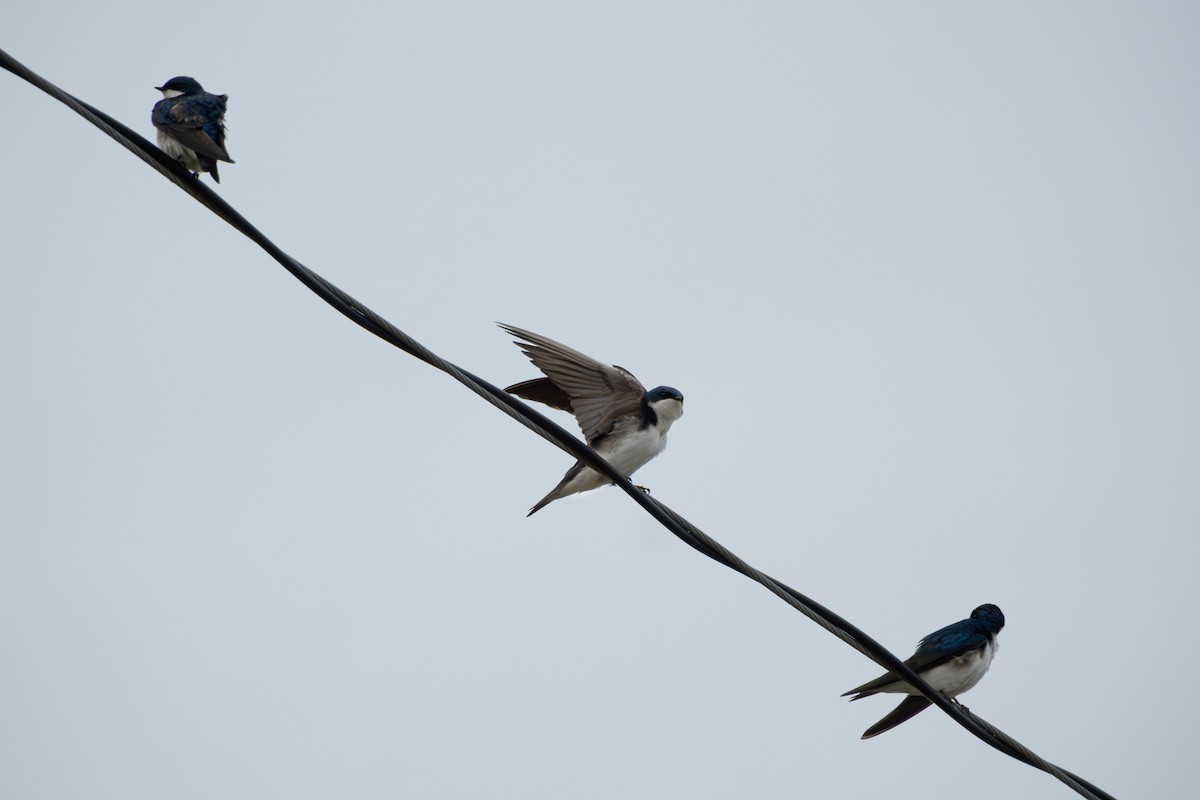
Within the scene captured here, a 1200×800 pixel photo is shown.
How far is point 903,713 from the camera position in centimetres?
632

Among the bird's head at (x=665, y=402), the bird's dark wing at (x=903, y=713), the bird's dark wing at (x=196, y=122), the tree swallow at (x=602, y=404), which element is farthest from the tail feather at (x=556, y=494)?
the bird's dark wing at (x=196, y=122)

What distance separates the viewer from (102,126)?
360 cm

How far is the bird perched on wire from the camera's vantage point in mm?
5727

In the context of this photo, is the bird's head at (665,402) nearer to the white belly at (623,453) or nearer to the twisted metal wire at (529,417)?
the white belly at (623,453)

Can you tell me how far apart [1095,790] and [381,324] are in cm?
292

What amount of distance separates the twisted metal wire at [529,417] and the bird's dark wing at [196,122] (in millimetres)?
2007

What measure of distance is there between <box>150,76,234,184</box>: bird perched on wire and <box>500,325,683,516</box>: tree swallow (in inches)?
68.8

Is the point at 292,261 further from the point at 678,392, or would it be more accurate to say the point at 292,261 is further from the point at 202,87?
the point at 678,392

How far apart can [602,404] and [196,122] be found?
8.28ft

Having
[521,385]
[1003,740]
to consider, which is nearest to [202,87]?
[521,385]

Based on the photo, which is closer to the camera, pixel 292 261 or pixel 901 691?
pixel 292 261

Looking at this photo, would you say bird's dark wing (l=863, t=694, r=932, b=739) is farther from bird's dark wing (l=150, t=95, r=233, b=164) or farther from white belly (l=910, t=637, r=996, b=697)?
bird's dark wing (l=150, t=95, r=233, b=164)

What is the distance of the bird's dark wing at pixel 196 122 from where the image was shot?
18.7 ft

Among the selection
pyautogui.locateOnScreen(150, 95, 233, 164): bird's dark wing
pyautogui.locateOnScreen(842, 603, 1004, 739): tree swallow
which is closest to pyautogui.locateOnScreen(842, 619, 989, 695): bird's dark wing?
pyautogui.locateOnScreen(842, 603, 1004, 739): tree swallow
